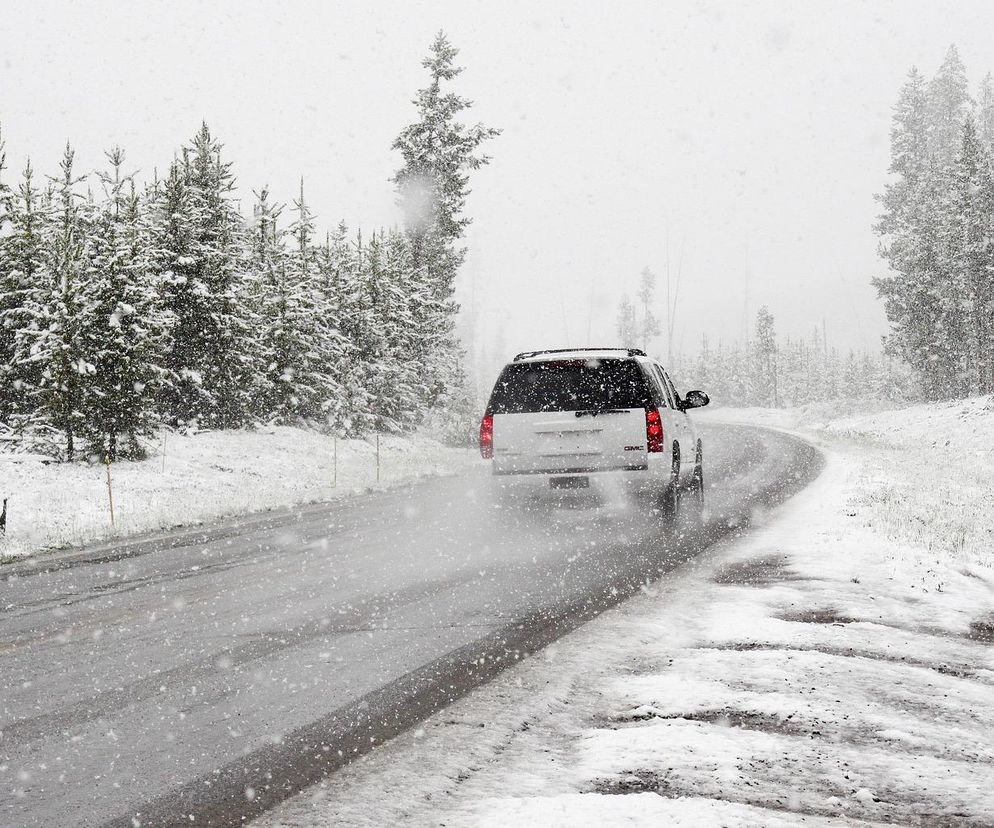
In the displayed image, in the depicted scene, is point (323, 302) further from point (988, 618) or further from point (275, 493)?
point (988, 618)

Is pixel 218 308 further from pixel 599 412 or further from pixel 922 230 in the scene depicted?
pixel 922 230

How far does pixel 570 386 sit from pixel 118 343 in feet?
39.1

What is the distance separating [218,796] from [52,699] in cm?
177

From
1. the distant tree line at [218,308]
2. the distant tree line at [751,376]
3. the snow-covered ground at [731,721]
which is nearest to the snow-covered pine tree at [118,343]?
the distant tree line at [218,308]

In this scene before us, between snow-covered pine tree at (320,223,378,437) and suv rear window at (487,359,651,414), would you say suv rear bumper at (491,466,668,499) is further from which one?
snow-covered pine tree at (320,223,378,437)

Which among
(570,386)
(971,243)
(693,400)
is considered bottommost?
(693,400)

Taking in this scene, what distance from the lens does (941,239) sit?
46.3m

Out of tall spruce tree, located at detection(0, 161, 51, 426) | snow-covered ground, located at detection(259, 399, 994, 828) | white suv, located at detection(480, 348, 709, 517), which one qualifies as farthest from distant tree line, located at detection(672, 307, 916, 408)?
snow-covered ground, located at detection(259, 399, 994, 828)

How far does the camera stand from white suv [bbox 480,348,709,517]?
443 inches

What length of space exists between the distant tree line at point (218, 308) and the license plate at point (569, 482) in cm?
1187

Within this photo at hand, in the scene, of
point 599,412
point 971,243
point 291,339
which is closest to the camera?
point 599,412

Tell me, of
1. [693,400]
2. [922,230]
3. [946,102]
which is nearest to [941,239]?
[922,230]

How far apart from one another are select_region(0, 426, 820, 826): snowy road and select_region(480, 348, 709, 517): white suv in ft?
2.14

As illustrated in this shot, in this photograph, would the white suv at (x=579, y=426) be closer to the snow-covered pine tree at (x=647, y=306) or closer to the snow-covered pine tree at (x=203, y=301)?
the snow-covered pine tree at (x=203, y=301)
